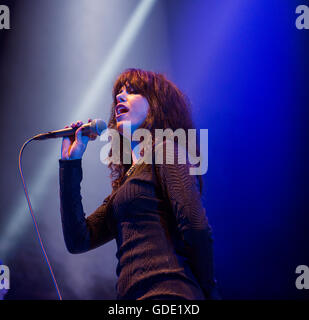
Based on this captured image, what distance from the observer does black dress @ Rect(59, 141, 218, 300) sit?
839 mm

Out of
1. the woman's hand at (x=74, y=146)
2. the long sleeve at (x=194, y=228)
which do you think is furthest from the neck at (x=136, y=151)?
the long sleeve at (x=194, y=228)

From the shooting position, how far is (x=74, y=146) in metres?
1.16

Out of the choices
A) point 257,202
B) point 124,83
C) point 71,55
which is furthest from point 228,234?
point 71,55

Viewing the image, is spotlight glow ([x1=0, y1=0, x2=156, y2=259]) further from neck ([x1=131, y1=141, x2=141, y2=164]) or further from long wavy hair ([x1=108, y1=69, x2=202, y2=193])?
neck ([x1=131, y1=141, x2=141, y2=164])

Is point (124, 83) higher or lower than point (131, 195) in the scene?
higher

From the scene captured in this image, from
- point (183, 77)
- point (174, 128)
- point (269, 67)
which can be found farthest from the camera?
point (183, 77)

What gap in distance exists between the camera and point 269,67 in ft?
Answer: 7.03

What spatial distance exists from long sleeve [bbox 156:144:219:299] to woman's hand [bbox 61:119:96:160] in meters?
0.40

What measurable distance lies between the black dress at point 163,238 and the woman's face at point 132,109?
0.21 m

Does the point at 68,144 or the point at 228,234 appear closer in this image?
the point at 68,144

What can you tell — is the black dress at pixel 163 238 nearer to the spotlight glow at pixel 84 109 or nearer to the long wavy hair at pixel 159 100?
the long wavy hair at pixel 159 100
